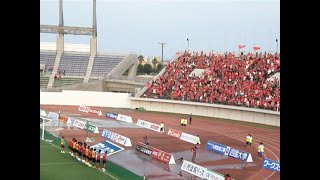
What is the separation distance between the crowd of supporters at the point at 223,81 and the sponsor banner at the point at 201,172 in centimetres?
1662

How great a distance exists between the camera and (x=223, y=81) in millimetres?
37750

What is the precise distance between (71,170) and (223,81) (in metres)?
23.9

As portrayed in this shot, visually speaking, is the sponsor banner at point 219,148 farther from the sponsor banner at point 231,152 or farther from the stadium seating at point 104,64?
the stadium seating at point 104,64

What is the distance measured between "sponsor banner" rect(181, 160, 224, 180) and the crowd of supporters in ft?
54.5

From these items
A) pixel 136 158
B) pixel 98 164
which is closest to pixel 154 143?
pixel 136 158

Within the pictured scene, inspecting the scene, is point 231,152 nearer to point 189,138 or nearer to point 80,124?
point 189,138

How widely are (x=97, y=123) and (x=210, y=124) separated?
8264 mm

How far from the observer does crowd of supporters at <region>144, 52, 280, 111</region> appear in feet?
110

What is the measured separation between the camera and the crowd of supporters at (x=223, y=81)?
33.5 metres

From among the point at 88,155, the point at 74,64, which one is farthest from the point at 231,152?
the point at 74,64

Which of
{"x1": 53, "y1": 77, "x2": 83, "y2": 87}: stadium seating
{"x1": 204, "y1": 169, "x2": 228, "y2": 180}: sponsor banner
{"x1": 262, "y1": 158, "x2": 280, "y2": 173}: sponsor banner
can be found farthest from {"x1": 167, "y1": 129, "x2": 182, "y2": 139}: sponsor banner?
{"x1": 53, "y1": 77, "x2": 83, "y2": 87}: stadium seating

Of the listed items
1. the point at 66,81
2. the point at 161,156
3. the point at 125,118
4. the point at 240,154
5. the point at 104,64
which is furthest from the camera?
the point at 104,64

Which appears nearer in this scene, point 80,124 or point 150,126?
point 80,124

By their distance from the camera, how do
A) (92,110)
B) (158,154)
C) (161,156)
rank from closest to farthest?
(161,156) < (158,154) < (92,110)
